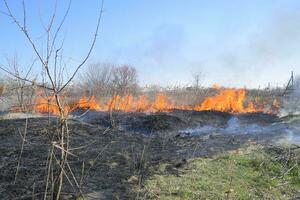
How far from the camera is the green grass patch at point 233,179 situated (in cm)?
736

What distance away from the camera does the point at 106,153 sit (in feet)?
31.2

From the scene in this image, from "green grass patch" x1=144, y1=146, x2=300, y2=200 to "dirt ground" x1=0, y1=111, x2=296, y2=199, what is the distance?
321 millimetres

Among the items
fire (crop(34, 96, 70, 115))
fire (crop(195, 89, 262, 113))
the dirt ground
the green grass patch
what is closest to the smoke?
fire (crop(195, 89, 262, 113))

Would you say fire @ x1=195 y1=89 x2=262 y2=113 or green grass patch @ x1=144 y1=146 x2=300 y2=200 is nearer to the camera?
green grass patch @ x1=144 y1=146 x2=300 y2=200

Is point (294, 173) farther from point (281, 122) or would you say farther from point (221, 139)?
point (281, 122)

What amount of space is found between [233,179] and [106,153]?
2724 mm

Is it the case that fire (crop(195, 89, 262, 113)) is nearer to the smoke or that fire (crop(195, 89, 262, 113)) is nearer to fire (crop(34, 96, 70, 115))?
the smoke

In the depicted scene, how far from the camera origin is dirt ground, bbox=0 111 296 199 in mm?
7086

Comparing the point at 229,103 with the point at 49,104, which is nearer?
the point at 49,104

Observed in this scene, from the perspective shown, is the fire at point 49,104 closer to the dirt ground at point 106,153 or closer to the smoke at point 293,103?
the dirt ground at point 106,153

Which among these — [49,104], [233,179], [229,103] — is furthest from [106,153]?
[229,103]

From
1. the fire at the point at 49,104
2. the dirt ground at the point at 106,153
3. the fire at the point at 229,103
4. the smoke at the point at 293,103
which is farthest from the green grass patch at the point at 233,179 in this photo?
the fire at the point at 229,103

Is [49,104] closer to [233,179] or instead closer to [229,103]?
[233,179]

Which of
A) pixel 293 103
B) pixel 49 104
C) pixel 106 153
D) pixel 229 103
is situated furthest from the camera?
pixel 229 103
